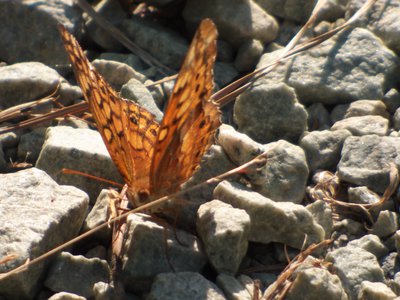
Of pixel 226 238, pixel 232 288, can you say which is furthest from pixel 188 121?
pixel 232 288

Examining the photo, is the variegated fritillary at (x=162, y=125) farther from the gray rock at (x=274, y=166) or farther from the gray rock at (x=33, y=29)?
the gray rock at (x=33, y=29)

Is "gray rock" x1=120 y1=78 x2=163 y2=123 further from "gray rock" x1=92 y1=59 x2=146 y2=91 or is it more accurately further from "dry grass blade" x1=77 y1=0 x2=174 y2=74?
"dry grass blade" x1=77 y1=0 x2=174 y2=74

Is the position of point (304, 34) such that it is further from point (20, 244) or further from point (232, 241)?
point (20, 244)

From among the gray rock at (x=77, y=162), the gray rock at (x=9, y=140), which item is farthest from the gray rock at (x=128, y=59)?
the gray rock at (x=77, y=162)

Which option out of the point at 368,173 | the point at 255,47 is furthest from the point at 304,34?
the point at 368,173

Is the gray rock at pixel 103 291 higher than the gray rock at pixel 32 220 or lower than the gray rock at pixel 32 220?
lower
